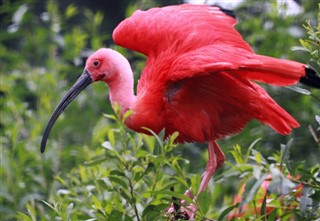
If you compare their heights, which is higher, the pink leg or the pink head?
the pink head

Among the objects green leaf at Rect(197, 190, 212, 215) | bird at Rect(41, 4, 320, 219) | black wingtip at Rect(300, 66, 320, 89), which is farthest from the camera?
bird at Rect(41, 4, 320, 219)

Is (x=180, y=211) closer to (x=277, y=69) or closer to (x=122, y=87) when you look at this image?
(x=277, y=69)

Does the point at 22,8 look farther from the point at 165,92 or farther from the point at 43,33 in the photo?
the point at 165,92

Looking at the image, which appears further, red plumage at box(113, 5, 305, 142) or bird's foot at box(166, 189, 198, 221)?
red plumage at box(113, 5, 305, 142)

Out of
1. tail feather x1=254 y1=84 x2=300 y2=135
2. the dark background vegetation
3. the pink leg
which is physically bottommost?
the dark background vegetation

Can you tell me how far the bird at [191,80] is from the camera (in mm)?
3932

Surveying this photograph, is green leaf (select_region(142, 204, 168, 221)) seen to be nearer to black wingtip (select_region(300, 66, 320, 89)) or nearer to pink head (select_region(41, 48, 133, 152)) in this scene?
black wingtip (select_region(300, 66, 320, 89))

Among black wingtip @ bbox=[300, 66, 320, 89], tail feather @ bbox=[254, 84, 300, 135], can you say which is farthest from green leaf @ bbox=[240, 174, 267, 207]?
tail feather @ bbox=[254, 84, 300, 135]

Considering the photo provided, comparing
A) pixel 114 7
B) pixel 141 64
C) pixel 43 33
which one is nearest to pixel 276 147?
pixel 141 64

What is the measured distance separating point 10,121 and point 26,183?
1.72 ft

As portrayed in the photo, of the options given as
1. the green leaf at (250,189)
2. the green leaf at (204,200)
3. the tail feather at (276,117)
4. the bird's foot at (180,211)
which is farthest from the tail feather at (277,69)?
the green leaf at (250,189)

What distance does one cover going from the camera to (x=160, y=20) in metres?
4.31

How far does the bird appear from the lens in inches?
155

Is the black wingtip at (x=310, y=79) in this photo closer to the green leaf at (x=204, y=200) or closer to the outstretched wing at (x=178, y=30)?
the outstretched wing at (x=178, y=30)
